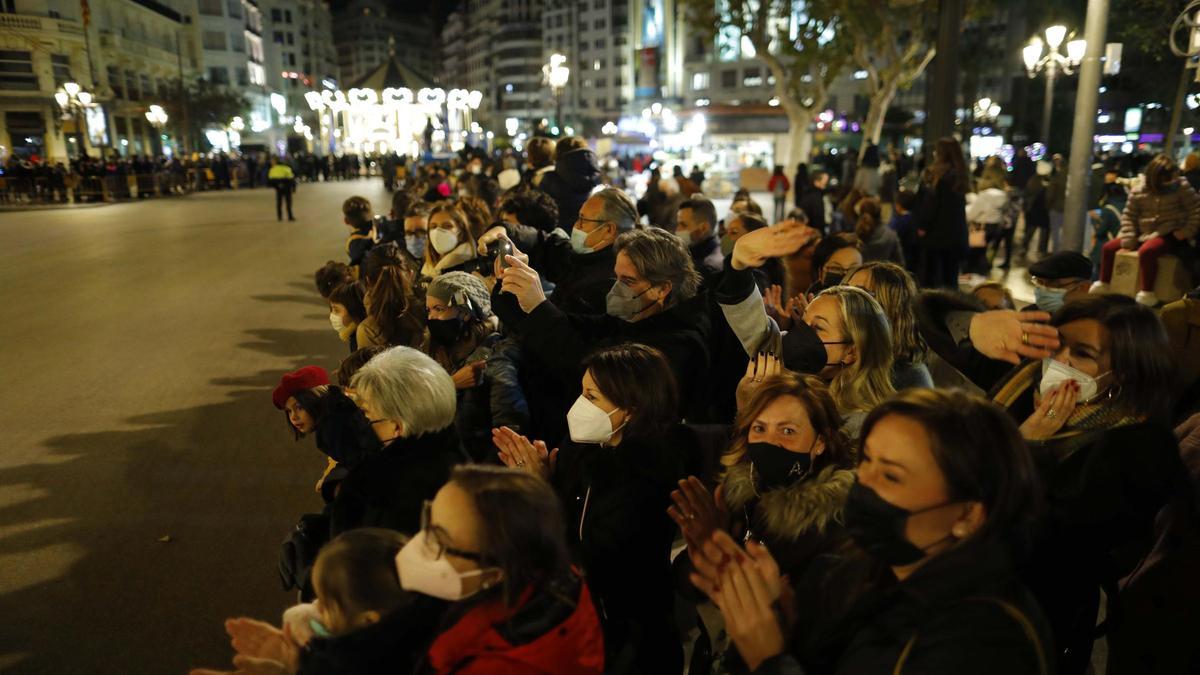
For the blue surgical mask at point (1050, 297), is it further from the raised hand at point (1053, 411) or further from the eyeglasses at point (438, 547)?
the eyeglasses at point (438, 547)

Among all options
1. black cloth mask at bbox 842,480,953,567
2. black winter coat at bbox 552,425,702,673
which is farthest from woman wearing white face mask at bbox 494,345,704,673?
black cloth mask at bbox 842,480,953,567

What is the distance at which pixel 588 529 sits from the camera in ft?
8.33

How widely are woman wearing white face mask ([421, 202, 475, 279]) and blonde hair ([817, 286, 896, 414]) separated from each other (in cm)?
317

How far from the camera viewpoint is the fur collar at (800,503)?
2305 millimetres

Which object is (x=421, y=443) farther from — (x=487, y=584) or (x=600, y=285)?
(x=600, y=285)

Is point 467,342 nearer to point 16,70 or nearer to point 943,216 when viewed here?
point 943,216

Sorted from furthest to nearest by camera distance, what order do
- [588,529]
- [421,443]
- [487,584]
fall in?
[421,443], [588,529], [487,584]

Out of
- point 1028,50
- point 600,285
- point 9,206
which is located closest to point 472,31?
point 9,206

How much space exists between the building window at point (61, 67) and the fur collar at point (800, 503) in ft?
178

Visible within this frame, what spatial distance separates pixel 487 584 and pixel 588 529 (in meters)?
0.65

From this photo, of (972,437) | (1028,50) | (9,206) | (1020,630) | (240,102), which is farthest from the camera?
(240,102)

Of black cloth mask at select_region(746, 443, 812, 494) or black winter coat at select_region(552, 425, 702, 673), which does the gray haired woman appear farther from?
black cloth mask at select_region(746, 443, 812, 494)

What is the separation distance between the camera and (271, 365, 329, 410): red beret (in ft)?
11.5

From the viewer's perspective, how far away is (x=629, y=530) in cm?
253
